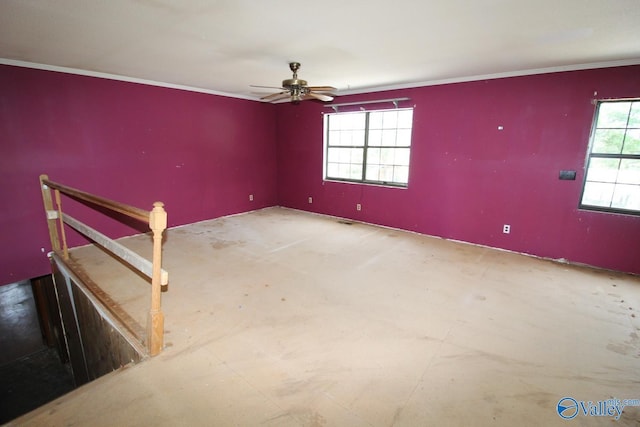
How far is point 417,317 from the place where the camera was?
8.09 feet

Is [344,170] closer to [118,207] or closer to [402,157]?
[402,157]

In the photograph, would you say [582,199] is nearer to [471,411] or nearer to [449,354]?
[449,354]

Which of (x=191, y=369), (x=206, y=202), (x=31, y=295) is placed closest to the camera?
(x=191, y=369)

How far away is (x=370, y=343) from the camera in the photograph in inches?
84.0

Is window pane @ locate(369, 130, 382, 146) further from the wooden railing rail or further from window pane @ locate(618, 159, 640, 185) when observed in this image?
the wooden railing rail

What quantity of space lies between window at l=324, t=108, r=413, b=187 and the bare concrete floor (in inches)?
70.3

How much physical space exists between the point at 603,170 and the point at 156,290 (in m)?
4.60

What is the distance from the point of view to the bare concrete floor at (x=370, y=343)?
1.58 meters

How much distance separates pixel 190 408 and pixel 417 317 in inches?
69.2

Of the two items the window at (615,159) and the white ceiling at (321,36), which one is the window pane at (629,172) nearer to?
the window at (615,159)

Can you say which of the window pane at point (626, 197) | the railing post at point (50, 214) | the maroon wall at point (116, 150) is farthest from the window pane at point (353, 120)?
the railing post at point (50, 214)

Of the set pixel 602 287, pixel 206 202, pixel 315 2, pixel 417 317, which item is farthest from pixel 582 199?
pixel 206 202

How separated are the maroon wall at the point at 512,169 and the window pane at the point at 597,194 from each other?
0.10 metres

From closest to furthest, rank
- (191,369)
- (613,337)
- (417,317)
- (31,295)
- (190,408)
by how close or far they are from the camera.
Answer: (190,408) → (191,369) → (613,337) → (417,317) → (31,295)
